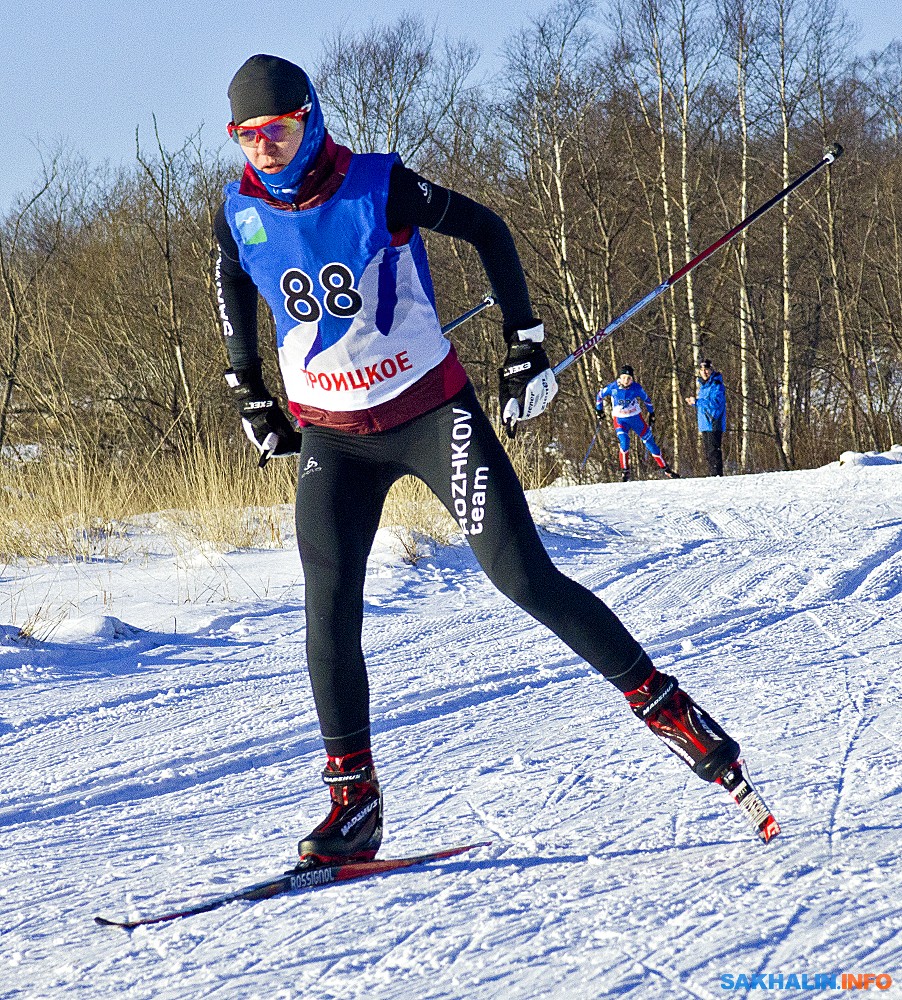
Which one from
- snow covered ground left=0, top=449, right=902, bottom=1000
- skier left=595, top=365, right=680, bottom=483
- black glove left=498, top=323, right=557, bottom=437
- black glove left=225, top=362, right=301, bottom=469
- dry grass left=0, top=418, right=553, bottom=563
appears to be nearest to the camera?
snow covered ground left=0, top=449, right=902, bottom=1000

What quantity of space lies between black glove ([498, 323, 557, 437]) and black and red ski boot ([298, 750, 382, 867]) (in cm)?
84

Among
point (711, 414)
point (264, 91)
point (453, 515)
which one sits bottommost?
point (453, 515)

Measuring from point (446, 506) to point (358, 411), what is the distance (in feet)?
0.95

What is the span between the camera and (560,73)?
21.3 metres

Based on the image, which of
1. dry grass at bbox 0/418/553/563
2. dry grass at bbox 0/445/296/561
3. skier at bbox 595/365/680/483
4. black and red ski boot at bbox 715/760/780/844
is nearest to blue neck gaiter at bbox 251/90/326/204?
black and red ski boot at bbox 715/760/780/844

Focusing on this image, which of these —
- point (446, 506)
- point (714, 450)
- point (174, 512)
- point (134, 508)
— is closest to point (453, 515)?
point (446, 506)

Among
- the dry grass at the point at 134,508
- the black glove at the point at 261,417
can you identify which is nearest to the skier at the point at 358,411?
the black glove at the point at 261,417

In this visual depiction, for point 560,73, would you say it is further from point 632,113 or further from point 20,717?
point 20,717

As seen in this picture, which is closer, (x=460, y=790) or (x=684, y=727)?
(x=684, y=727)

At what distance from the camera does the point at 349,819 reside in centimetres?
235

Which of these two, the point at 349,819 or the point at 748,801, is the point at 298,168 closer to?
the point at 349,819

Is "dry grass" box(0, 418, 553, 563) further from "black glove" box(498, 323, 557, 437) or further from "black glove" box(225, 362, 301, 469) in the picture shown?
"black glove" box(498, 323, 557, 437)

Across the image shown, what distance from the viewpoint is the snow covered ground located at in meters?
1.81

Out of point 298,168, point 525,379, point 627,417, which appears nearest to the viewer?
point 298,168
